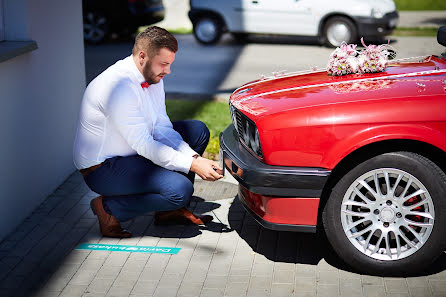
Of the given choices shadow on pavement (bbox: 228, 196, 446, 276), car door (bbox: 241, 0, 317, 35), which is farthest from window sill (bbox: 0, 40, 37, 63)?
car door (bbox: 241, 0, 317, 35)

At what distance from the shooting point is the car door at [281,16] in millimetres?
14680

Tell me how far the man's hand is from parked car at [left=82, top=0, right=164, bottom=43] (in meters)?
11.0

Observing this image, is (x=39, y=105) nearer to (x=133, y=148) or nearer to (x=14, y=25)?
(x=14, y=25)

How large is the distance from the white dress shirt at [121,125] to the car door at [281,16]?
385 inches

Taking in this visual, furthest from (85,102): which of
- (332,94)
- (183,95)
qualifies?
(183,95)

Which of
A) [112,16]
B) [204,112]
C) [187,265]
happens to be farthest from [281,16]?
[187,265]

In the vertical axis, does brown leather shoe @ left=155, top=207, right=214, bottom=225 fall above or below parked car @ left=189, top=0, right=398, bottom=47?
above

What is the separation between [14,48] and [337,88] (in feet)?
8.23

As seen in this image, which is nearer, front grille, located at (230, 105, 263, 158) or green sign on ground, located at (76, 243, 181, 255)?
front grille, located at (230, 105, 263, 158)

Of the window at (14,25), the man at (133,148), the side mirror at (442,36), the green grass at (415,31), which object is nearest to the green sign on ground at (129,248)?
Answer: the man at (133,148)

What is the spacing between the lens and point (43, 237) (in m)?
5.48

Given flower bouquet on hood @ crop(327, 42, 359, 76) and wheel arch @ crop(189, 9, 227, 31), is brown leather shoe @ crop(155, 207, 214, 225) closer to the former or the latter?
flower bouquet on hood @ crop(327, 42, 359, 76)

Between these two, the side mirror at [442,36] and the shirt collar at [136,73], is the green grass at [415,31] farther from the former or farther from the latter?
the shirt collar at [136,73]

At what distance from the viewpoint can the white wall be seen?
5.51m
